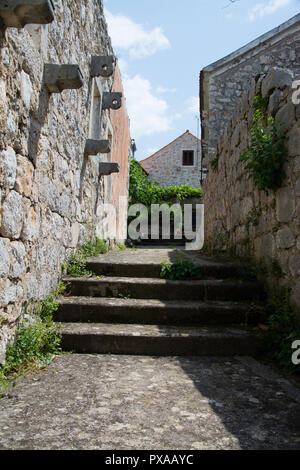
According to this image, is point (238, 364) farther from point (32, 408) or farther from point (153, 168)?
point (153, 168)

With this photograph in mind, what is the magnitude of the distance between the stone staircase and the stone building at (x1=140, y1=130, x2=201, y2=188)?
15984 mm

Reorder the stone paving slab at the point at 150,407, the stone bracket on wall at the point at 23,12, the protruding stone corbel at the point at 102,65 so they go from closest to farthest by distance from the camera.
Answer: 1. the stone paving slab at the point at 150,407
2. the stone bracket on wall at the point at 23,12
3. the protruding stone corbel at the point at 102,65

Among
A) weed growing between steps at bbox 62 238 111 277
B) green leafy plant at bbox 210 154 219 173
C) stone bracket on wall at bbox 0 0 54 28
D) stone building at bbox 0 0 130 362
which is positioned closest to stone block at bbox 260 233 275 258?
weed growing between steps at bbox 62 238 111 277

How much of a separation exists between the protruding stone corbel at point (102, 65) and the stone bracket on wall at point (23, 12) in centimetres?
261

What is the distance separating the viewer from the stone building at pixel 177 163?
1938 cm

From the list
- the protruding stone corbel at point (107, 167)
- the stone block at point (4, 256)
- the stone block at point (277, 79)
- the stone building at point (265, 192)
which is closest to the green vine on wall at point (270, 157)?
the stone building at point (265, 192)

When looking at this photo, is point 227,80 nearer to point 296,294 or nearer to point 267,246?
point 267,246

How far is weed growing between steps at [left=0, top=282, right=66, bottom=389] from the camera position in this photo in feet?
6.92

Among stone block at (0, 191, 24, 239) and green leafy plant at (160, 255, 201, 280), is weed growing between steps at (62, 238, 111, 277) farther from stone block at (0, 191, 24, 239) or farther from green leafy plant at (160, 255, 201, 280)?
stone block at (0, 191, 24, 239)

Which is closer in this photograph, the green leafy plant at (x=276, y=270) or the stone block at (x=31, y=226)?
the stone block at (x=31, y=226)

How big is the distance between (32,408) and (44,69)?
2227 mm

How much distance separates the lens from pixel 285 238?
282 cm

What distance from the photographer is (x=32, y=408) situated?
174 cm

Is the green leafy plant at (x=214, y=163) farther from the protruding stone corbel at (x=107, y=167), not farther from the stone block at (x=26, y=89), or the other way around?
the stone block at (x=26, y=89)
